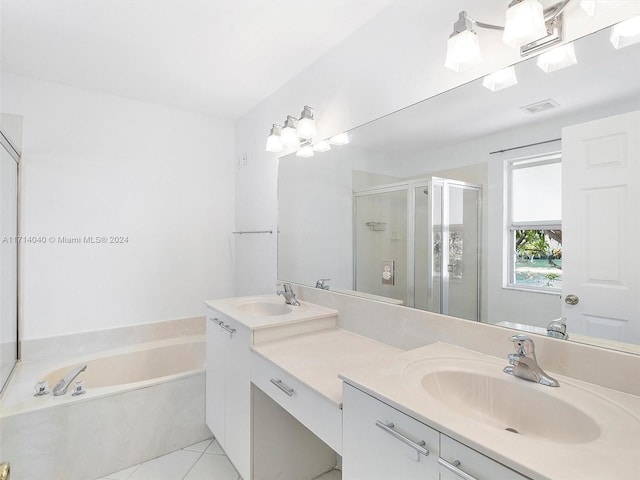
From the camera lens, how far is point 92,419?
179 cm

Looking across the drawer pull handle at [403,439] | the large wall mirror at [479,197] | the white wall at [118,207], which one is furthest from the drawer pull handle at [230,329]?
the white wall at [118,207]

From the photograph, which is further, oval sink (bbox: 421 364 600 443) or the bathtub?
the bathtub

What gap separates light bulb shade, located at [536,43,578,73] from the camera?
3.21 ft

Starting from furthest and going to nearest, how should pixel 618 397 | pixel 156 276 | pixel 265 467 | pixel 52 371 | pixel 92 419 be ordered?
pixel 156 276
pixel 52 371
pixel 92 419
pixel 265 467
pixel 618 397

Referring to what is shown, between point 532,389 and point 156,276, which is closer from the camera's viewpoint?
point 532,389

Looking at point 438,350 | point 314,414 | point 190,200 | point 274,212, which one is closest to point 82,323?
point 190,200

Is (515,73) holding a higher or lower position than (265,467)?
higher

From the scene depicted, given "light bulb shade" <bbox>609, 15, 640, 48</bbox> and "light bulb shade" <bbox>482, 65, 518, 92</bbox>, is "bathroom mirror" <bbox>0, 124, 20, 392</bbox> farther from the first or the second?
"light bulb shade" <bbox>609, 15, 640, 48</bbox>

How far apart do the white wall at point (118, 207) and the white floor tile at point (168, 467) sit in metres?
1.06

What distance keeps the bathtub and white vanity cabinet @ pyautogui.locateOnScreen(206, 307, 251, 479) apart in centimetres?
20

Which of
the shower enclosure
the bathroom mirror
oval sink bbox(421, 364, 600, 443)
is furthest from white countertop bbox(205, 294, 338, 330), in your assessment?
the bathroom mirror

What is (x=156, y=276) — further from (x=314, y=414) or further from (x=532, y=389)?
(x=532, y=389)

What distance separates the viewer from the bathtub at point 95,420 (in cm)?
164

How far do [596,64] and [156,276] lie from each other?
2886 mm
